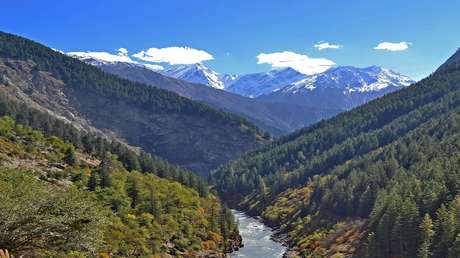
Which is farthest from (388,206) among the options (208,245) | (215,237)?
(215,237)

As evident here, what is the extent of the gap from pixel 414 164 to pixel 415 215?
64.1m

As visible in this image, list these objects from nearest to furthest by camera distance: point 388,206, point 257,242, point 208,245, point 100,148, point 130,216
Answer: point 388,206 → point 130,216 → point 208,245 → point 257,242 → point 100,148

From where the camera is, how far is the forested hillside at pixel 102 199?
4181 cm

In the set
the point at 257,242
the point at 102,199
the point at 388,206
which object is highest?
the point at 102,199

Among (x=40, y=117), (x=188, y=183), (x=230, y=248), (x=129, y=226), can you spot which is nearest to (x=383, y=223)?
(x=230, y=248)

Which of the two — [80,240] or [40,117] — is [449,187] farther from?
[40,117]

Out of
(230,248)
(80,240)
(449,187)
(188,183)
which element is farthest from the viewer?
(188,183)

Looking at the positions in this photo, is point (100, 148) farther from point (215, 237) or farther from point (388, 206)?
point (388, 206)

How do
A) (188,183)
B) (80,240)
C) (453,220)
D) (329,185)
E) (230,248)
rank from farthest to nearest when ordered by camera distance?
(329,185), (188,183), (230,248), (453,220), (80,240)

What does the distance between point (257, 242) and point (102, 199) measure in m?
48.3

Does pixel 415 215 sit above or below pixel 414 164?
below

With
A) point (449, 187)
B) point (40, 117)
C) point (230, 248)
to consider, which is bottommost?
point (230, 248)

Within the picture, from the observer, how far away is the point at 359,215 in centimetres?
14525

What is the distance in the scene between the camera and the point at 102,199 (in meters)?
112
